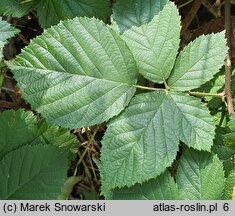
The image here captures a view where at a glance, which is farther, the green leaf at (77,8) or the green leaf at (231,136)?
the green leaf at (77,8)

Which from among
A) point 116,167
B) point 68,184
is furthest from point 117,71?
point 68,184

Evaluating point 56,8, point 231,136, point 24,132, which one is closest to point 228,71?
point 231,136

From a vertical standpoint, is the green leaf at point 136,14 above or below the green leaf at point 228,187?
above

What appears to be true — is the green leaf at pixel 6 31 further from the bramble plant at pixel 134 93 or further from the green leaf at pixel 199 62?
the green leaf at pixel 199 62

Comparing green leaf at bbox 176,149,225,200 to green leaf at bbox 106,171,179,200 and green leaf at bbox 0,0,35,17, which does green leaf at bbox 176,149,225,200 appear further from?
green leaf at bbox 0,0,35,17

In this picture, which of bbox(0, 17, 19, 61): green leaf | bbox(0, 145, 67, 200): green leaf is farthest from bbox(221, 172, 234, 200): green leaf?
bbox(0, 17, 19, 61): green leaf

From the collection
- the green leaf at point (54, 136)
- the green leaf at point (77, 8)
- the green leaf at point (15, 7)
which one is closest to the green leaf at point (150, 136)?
the green leaf at point (54, 136)

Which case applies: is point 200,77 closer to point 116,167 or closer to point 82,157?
point 116,167

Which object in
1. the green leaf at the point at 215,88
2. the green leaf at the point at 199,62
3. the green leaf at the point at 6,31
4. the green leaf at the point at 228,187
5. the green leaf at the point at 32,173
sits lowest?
the green leaf at the point at 228,187
